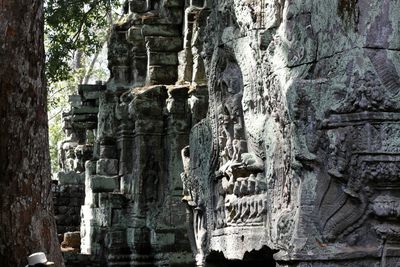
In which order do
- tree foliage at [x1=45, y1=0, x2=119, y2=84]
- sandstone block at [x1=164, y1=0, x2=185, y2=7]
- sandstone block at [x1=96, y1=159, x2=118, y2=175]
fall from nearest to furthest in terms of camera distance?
sandstone block at [x1=164, y1=0, x2=185, y2=7] < sandstone block at [x1=96, y1=159, x2=118, y2=175] < tree foliage at [x1=45, y1=0, x2=119, y2=84]

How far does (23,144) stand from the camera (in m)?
9.01

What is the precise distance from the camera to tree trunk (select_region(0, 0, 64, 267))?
8906 millimetres

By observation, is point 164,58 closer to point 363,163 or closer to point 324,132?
point 324,132

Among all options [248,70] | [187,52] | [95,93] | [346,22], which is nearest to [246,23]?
[248,70]

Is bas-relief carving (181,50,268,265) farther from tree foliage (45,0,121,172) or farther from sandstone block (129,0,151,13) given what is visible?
tree foliage (45,0,121,172)

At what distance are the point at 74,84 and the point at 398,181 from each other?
3335 cm

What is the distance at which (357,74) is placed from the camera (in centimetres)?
866

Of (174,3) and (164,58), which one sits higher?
(174,3)

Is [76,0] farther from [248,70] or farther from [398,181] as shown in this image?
[398,181]

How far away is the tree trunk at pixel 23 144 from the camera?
351 inches

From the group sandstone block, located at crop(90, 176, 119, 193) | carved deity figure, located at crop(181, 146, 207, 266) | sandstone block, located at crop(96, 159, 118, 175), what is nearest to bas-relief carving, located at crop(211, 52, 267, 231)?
carved deity figure, located at crop(181, 146, 207, 266)

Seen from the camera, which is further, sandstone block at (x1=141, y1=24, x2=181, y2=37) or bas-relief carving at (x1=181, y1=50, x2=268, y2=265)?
sandstone block at (x1=141, y1=24, x2=181, y2=37)

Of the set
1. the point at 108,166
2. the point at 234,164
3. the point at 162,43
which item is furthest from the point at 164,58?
the point at 234,164

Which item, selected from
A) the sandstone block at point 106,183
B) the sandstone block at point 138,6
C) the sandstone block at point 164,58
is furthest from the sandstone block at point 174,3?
the sandstone block at point 106,183
